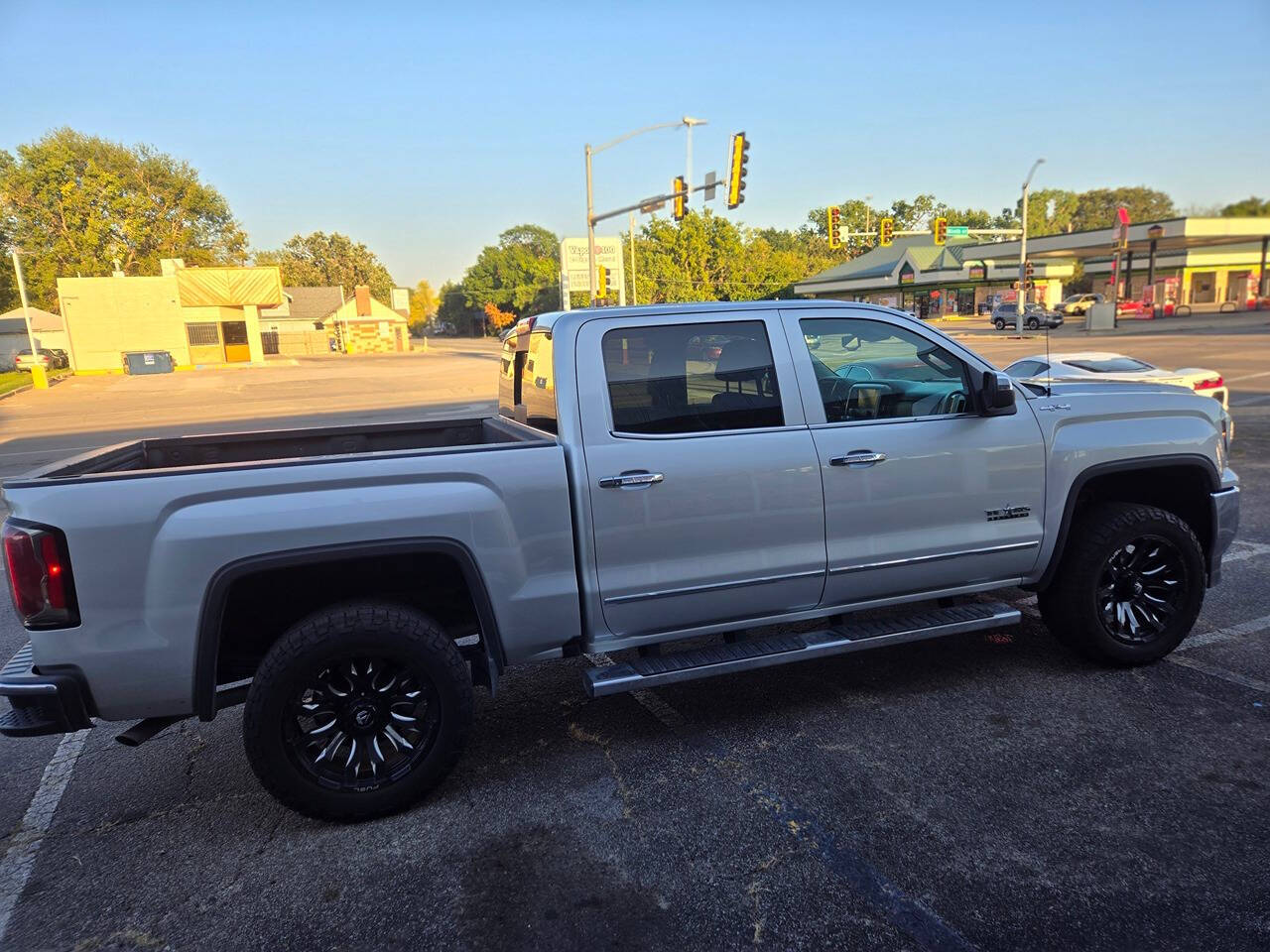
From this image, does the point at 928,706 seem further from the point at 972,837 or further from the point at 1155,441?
the point at 1155,441

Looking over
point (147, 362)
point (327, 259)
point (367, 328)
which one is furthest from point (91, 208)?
point (327, 259)

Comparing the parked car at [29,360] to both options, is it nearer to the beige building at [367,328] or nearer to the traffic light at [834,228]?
the beige building at [367,328]

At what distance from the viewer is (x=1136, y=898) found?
2.67 metres

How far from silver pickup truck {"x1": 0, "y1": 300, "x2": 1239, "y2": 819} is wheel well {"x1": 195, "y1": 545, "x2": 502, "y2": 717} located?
11 mm

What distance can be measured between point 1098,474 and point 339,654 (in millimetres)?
3644

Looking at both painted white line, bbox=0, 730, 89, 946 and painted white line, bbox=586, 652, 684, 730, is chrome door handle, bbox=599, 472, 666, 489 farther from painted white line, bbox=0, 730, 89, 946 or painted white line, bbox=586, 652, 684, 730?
painted white line, bbox=0, 730, 89, 946

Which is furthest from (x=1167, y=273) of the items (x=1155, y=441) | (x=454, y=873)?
(x=454, y=873)

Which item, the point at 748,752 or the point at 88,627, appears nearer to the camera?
the point at 88,627

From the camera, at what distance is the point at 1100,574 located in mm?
4234

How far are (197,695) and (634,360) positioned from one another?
7.04 ft

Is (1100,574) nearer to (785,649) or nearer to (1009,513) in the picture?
(1009,513)

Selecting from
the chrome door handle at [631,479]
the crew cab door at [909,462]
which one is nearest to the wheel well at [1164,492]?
the crew cab door at [909,462]

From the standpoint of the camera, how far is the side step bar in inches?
139

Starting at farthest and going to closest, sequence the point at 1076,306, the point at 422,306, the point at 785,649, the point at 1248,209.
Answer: the point at 422,306, the point at 1076,306, the point at 785,649, the point at 1248,209
